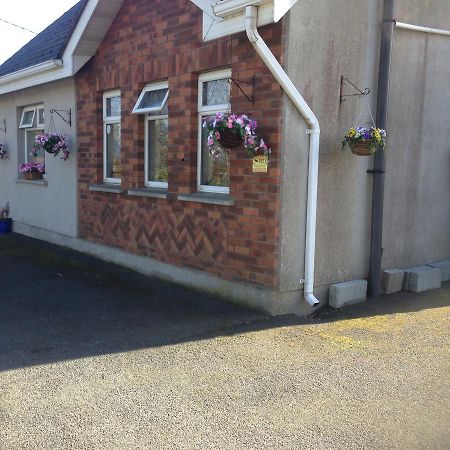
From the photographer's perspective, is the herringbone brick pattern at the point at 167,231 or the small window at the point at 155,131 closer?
the herringbone brick pattern at the point at 167,231

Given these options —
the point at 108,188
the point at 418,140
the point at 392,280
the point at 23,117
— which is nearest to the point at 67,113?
the point at 108,188

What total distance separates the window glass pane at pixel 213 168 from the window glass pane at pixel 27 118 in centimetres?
588

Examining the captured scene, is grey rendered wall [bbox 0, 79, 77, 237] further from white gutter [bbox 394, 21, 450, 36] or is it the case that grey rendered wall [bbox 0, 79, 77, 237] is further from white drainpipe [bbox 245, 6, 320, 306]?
white gutter [bbox 394, 21, 450, 36]

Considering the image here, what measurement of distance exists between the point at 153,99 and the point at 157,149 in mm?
739

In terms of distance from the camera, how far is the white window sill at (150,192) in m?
7.48

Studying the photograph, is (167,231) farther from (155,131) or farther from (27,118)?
(27,118)

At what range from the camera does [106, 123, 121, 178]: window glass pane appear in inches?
350

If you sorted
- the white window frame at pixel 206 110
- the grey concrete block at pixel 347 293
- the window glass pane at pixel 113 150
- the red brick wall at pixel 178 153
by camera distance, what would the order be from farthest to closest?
the window glass pane at pixel 113 150, the white window frame at pixel 206 110, the grey concrete block at pixel 347 293, the red brick wall at pixel 178 153

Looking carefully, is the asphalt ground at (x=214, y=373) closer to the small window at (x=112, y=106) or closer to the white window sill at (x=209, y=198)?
→ the white window sill at (x=209, y=198)

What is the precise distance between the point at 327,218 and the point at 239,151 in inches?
50.1

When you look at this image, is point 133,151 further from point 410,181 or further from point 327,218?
point 410,181

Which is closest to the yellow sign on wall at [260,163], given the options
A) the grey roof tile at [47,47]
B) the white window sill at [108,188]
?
the white window sill at [108,188]

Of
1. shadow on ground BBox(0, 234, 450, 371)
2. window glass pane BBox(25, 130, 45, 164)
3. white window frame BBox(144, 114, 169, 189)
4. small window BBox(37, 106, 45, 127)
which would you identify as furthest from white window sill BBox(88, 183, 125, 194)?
window glass pane BBox(25, 130, 45, 164)

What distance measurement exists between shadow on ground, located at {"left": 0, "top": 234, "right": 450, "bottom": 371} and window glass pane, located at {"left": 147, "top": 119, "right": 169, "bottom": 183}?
5.01 feet
